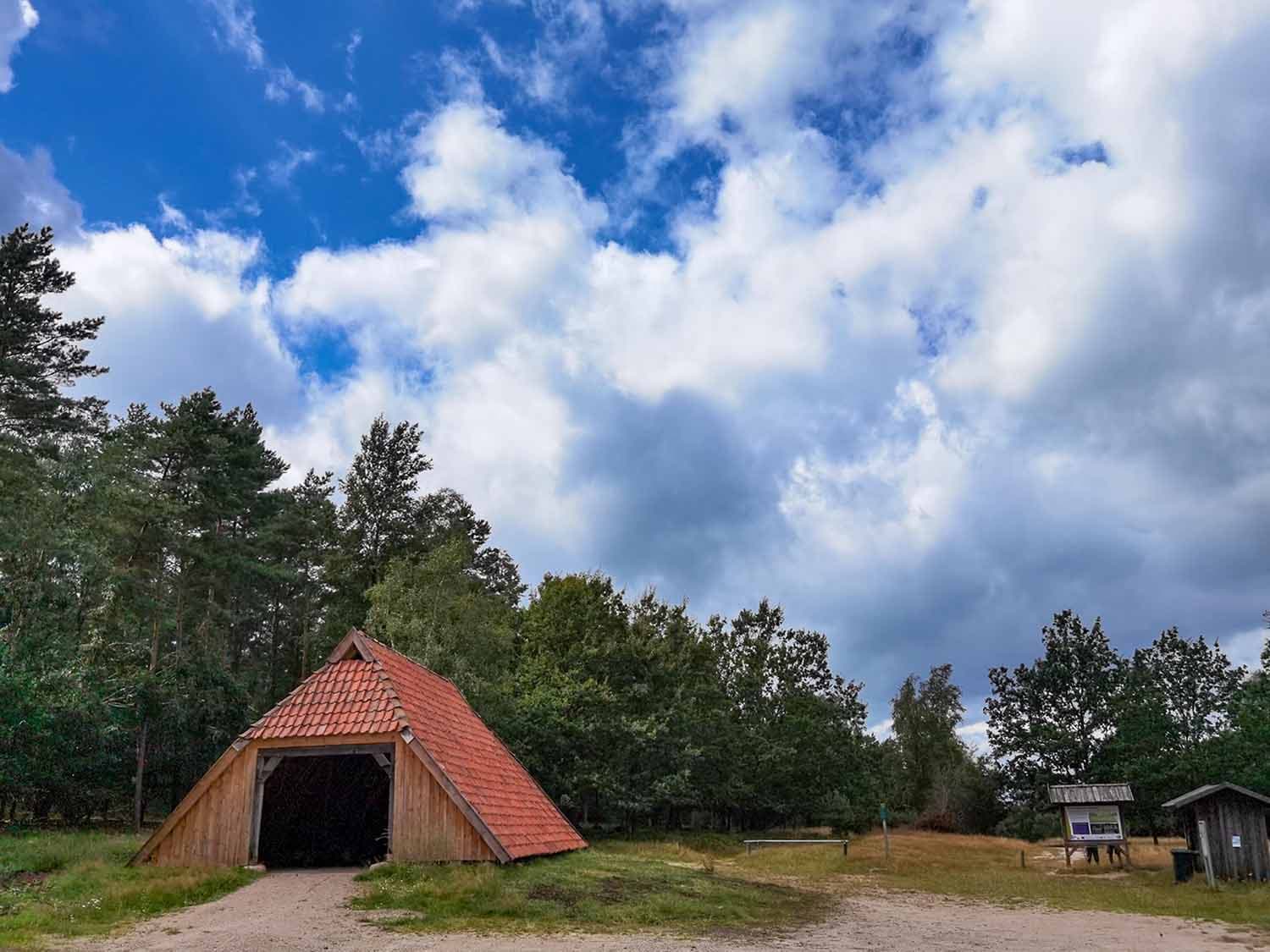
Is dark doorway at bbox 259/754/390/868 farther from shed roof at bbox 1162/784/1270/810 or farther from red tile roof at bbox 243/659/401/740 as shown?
shed roof at bbox 1162/784/1270/810

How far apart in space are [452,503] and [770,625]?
22.6 metres

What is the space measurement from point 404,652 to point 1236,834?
30.0 metres

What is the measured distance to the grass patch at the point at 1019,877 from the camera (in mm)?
20531

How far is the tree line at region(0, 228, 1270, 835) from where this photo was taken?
29.7m

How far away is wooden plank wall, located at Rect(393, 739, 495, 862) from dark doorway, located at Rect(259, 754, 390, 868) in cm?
351

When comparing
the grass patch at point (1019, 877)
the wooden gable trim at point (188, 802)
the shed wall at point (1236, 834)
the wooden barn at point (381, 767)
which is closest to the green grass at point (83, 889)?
the wooden gable trim at point (188, 802)

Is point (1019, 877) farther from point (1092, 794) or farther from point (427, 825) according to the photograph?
point (427, 825)

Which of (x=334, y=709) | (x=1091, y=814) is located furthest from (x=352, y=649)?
(x=1091, y=814)

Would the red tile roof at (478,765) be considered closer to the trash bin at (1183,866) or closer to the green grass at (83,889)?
the green grass at (83,889)

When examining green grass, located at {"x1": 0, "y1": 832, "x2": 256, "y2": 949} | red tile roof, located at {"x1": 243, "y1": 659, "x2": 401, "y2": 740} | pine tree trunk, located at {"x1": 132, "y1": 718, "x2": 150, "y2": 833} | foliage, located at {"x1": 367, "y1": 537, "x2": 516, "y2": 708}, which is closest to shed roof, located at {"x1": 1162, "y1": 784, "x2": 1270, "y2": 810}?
red tile roof, located at {"x1": 243, "y1": 659, "x2": 401, "y2": 740}

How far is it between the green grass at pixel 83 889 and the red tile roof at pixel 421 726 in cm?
325

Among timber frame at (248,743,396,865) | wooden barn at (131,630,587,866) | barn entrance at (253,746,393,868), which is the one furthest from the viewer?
barn entrance at (253,746,393,868)

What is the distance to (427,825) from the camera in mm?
17703

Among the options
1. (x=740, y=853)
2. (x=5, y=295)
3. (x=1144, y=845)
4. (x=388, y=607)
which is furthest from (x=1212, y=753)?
(x=5, y=295)
